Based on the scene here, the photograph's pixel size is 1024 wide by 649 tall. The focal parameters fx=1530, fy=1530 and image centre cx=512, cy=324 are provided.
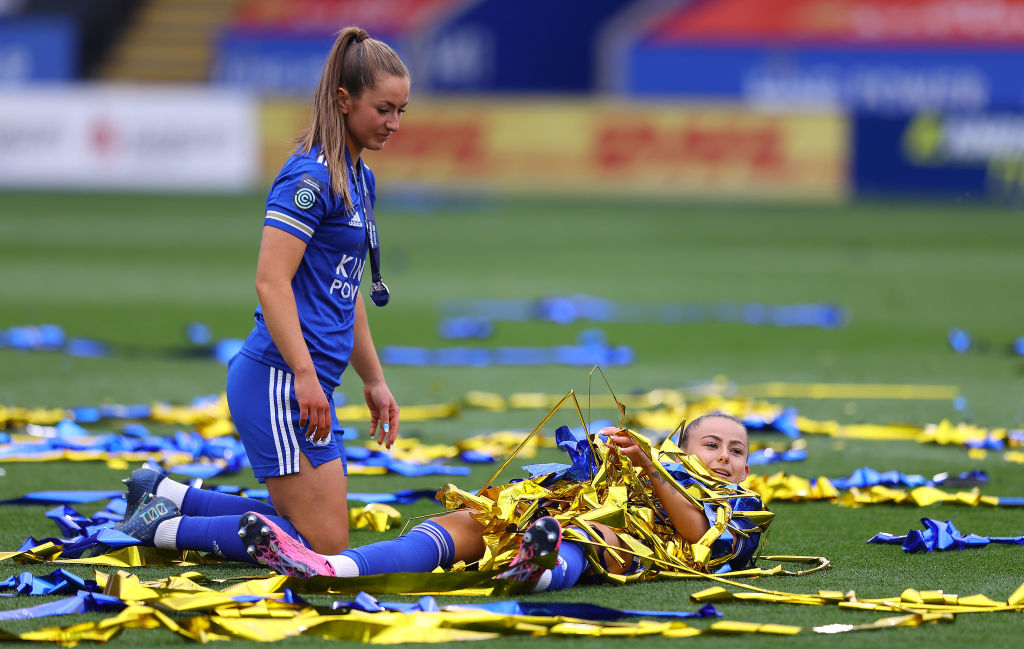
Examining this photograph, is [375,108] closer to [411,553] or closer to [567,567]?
[411,553]

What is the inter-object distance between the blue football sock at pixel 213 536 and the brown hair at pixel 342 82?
1056 millimetres

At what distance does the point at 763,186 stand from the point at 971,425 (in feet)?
74.8

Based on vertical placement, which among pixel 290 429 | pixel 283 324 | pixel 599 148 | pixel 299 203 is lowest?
pixel 290 429

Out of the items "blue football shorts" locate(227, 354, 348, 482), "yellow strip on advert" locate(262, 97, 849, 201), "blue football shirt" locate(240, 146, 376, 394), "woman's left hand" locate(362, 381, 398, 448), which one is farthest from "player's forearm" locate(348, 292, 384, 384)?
"yellow strip on advert" locate(262, 97, 849, 201)

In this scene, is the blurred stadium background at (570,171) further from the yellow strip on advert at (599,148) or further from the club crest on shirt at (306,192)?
the club crest on shirt at (306,192)

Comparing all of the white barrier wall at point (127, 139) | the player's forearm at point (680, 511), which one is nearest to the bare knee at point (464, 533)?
the player's forearm at point (680, 511)

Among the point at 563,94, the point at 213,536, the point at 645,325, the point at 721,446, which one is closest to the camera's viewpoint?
the point at 213,536

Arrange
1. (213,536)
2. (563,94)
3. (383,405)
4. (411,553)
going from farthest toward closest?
(563,94), (383,405), (213,536), (411,553)

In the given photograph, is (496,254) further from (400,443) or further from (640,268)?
(400,443)

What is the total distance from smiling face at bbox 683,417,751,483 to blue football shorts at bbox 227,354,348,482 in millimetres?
1262

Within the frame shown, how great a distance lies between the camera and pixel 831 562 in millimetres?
4945

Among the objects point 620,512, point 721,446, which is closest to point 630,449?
point 620,512

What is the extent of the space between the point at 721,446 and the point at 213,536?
5.46ft

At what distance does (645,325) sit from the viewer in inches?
520
